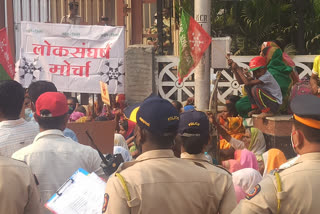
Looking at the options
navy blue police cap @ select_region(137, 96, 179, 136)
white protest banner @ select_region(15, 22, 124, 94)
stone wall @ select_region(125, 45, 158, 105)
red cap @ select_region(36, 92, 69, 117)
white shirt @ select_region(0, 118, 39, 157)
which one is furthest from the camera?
stone wall @ select_region(125, 45, 158, 105)

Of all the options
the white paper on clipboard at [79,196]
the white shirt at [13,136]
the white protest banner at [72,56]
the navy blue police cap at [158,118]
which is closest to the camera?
the navy blue police cap at [158,118]

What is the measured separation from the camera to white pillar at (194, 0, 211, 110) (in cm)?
998

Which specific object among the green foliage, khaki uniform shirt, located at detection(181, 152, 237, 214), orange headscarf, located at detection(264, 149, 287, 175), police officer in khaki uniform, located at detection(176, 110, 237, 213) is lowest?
orange headscarf, located at detection(264, 149, 287, 175)

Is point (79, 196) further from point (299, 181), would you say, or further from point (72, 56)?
point (72, 56)

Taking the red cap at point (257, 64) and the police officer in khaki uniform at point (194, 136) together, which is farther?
the red cap at point (257, 64)

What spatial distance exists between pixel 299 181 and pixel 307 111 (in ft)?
1.02

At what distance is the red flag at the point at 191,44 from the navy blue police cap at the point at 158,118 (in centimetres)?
586

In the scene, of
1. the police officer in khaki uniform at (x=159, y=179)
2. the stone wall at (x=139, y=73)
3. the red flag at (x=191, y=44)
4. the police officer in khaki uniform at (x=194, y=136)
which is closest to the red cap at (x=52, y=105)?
the police officer in khaki uniform at (x=194, y=136)

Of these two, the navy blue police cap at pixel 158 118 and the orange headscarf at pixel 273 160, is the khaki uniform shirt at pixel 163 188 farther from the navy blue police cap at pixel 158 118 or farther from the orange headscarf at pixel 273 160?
the orange headscarf at pixel 273 160

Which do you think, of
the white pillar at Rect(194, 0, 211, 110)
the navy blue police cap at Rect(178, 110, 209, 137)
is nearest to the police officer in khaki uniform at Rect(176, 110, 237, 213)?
the navy blue police cap at Rect(178, 110, 209, 137)

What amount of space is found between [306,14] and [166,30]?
123 inches

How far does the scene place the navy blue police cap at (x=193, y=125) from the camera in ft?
11.8

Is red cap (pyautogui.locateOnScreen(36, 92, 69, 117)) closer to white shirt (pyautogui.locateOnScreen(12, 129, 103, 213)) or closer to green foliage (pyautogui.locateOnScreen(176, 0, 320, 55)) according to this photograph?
white shirt (pyautogui.locateOnScreen(12, 129, 103, 213))

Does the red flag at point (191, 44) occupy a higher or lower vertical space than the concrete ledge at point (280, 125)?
higher
